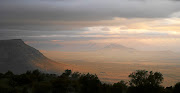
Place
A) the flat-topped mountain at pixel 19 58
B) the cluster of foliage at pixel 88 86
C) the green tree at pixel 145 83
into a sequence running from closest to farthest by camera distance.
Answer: the cluster of foliage at pixel 88 86 < the green tree at pixel 145 83 < the flat-topped mountain at pixel 19 58

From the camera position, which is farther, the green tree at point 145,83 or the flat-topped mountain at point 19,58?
the flat-topped mountain at point 19,58

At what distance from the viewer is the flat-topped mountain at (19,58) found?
123 m

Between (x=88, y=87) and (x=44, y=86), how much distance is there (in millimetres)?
7817

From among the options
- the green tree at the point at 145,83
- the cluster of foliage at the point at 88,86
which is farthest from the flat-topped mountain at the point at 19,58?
the green tree at the point at 145,83

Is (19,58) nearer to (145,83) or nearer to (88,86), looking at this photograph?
(88,86)

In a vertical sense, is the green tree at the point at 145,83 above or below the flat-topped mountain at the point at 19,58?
below

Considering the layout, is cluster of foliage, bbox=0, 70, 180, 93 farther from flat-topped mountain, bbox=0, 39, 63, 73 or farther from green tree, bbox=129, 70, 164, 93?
flat-topped mountain, bbox=0, 39, 63, 73

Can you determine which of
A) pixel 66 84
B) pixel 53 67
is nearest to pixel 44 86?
pixel 66 84

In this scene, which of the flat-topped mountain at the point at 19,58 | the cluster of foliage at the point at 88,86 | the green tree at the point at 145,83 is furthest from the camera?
the flat-topped mountain at the point at 19,58

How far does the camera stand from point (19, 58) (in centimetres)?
13488

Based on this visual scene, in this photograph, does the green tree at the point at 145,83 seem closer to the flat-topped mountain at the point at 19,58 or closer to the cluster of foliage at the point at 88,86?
the cluster of foliage at the point at 88,86

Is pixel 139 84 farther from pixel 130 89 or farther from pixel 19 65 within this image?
pixel 19 65

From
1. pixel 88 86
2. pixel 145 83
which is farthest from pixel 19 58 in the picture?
pixel 145 83

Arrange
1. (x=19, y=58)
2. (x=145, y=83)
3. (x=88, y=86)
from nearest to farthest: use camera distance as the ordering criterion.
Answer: (x=145, y=83) → (x=88, y=86) → (x=19, y=58)
